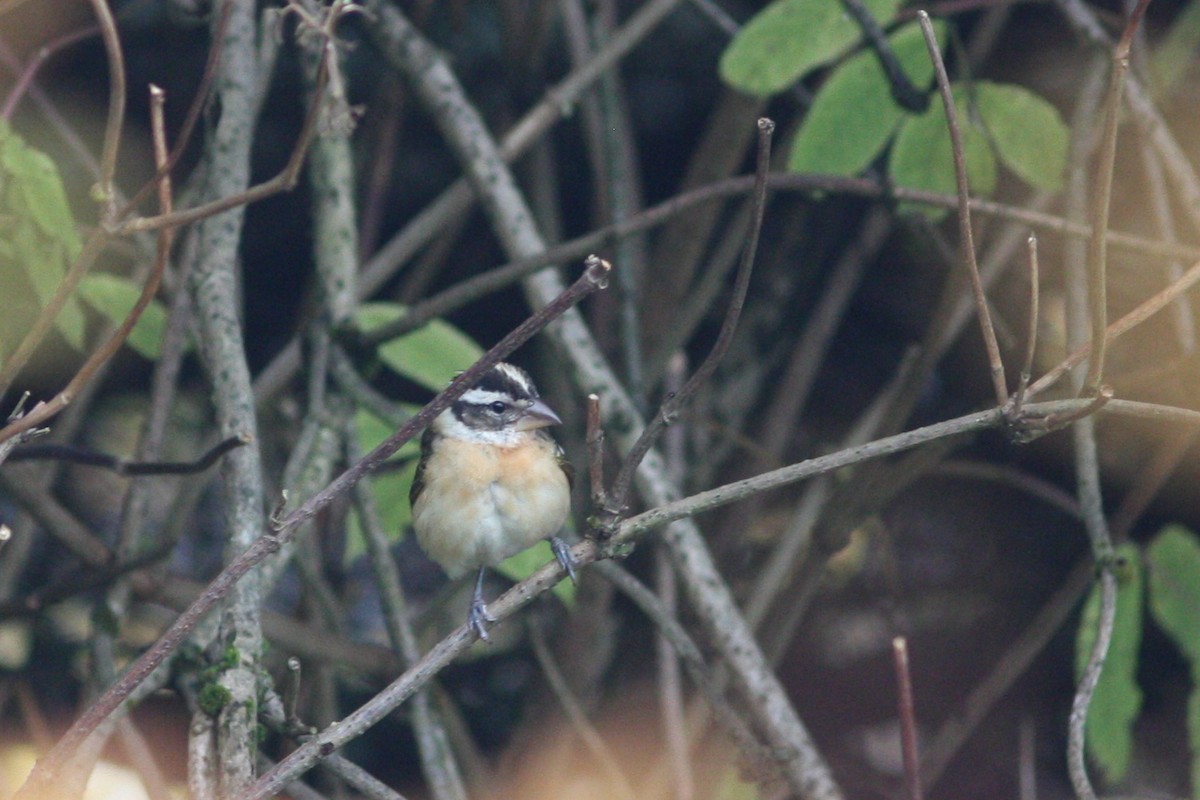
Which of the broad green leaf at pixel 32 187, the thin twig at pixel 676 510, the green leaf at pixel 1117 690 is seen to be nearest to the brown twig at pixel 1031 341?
the thin twig at pixel 676 510

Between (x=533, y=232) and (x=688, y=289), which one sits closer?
(x=533, y=232)

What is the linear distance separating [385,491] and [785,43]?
1.84 m

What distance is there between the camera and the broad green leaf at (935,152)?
148 inches

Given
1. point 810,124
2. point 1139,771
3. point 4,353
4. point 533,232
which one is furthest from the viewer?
point 1139,771

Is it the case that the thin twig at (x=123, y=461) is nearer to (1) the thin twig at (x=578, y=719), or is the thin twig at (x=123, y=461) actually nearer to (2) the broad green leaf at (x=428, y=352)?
(2) the broad green leaf at (x=428, y=352)

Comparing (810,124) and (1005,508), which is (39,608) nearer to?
(810,124)

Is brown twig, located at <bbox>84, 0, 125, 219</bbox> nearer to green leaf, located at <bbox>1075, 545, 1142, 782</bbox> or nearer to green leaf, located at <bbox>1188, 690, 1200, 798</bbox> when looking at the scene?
green leaf, located at <bbox>1075, 545, 1142, 782</bbox>

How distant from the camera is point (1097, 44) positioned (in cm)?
414

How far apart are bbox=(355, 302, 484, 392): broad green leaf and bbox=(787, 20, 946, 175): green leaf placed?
1166 millimetres

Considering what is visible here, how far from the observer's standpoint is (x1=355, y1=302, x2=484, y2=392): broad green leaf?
3.84 meters

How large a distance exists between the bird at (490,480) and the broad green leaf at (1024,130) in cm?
156

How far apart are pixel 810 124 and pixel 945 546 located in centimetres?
255

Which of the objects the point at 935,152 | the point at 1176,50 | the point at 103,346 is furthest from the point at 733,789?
the point at 1176,50

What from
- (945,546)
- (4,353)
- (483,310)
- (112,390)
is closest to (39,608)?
(4,353)
